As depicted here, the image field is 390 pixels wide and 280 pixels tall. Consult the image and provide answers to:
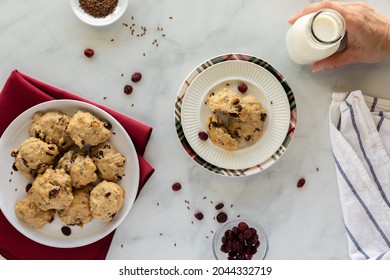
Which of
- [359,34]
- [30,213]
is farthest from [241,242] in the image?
[359,34]

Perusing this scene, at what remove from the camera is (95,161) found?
1787 millimetres

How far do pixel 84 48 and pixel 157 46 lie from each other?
286mm

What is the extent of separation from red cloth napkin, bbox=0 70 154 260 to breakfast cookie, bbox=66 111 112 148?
0.12 metres

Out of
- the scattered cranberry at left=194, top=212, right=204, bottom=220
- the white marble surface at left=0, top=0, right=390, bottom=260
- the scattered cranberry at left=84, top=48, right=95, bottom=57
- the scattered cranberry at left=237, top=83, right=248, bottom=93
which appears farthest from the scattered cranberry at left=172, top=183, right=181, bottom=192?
the scattered cranberry at left=84, top=48, right=95, bottom=57

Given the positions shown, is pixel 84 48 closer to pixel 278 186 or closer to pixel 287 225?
pixel 278 186

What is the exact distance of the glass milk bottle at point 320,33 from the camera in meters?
1.68

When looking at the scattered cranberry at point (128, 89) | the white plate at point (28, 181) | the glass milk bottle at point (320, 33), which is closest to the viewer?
the glass milk bottle at point (320, 33)

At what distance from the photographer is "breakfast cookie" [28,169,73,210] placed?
5.60 feet

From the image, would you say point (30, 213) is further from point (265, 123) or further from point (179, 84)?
point (265, 123)

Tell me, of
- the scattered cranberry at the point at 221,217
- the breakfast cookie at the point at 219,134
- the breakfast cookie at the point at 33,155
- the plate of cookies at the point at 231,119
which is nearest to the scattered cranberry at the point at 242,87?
the plate of cookies at the point at 231,119

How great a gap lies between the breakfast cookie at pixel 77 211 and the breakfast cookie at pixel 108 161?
0.11 metres

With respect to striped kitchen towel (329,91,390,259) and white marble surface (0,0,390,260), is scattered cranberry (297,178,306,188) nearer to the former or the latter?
white marble surface (0,0,390,260)

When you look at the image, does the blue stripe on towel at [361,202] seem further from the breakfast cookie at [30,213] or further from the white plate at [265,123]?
the breakfast cookie at [30,213]

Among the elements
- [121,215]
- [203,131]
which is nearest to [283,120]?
[203,131]
